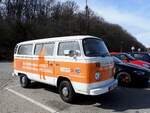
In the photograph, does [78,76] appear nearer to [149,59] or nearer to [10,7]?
[149,59]

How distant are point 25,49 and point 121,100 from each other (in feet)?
16.1

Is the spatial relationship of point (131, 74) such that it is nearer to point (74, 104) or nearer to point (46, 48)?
point (74, 104)

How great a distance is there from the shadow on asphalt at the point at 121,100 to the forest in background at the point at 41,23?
24904 millimetres

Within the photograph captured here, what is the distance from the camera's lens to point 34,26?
4662 cm

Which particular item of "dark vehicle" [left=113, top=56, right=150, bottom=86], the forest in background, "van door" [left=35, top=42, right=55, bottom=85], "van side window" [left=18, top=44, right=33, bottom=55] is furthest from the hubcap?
the forest in background

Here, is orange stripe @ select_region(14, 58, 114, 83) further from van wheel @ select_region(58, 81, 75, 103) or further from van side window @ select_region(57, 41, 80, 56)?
van side window @ select_region(57, 41, 80, 56)

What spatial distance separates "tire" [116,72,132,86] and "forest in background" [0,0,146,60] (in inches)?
921

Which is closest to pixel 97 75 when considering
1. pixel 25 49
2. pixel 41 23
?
pixel 25 49

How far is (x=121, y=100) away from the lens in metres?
8.25

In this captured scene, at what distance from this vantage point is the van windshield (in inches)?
290

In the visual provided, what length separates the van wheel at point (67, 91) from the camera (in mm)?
7656

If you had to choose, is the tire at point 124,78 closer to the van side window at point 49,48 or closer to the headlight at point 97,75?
the headlight at point 97,75

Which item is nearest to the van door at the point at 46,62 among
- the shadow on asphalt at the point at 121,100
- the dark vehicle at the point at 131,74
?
the shadow on asphalt at the point at 121,100

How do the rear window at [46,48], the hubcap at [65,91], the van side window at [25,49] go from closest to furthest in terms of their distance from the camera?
1. the hubcap at [65,91]
2. the rear window at [46,48]
3. the van side window at [25,49]
